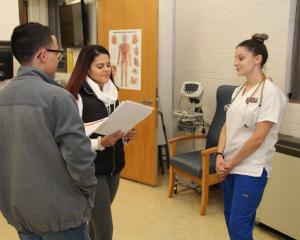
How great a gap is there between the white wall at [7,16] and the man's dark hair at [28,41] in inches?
65.3

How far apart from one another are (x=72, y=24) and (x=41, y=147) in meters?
4.08

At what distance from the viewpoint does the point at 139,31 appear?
3.66 m

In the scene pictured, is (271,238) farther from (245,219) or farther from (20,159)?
(20,159)

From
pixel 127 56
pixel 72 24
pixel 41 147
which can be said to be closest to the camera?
pixel 41 147

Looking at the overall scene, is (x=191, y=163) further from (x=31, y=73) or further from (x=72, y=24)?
(x=72, y=24)

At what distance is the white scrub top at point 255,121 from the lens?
1854mm

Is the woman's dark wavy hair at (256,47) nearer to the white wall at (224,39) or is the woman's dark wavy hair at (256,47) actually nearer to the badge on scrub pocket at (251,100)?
the badge on scrub pocket at (251,100)

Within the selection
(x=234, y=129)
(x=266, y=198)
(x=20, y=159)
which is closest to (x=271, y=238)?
(x=266, y=198)

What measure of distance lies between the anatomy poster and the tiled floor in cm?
116

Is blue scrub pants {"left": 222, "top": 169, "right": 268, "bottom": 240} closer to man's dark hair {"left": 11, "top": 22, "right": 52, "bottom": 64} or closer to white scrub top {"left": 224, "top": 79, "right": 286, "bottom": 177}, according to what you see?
white scrub top {"left": 224, "top": 79, "right": 286, "bottom": 177}

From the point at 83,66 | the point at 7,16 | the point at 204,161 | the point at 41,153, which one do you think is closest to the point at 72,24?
the point at 7,16

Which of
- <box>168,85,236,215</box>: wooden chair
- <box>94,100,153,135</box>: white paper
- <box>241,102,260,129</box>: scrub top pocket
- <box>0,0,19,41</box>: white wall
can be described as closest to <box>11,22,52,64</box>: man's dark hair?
<box>94,100,153,135</box>: white paper

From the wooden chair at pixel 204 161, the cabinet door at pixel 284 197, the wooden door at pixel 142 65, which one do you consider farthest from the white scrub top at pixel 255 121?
the wooden door at pixel 142 65

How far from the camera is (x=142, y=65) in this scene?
3699 mm
